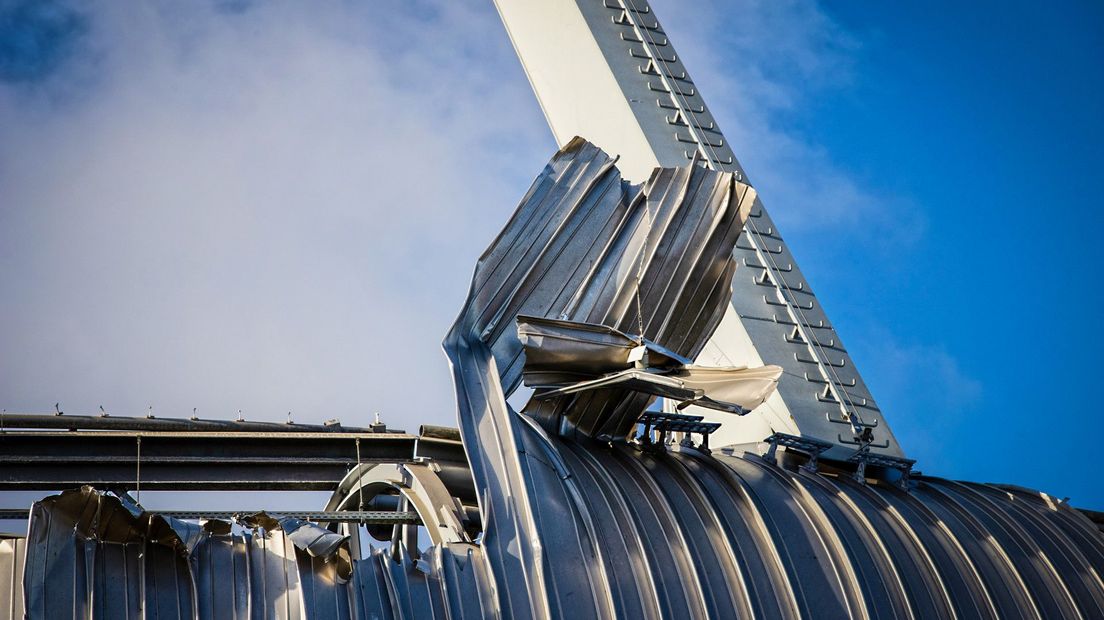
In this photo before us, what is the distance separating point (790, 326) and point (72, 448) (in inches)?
379

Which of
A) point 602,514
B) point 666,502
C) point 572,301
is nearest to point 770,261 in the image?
point 572,301

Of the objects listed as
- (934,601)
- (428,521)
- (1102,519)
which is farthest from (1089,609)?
(428,521)

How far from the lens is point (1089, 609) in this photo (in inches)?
484

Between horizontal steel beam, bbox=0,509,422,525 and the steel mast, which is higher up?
the steel mast

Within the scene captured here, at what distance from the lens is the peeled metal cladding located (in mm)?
8844

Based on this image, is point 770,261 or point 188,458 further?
point 770,261

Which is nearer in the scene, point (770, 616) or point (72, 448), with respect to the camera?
point (770, 616)

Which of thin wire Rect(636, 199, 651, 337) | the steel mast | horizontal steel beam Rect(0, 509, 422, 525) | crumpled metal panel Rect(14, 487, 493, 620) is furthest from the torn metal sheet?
the steel mast

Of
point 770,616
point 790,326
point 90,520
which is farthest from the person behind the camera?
point 790,326

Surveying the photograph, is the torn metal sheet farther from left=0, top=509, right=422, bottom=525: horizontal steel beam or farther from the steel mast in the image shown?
the steel mast

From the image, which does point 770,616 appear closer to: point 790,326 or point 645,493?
point 645,493

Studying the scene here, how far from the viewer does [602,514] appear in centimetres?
1015

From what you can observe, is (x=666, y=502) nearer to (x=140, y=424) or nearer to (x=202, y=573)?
(x=202, y=573)

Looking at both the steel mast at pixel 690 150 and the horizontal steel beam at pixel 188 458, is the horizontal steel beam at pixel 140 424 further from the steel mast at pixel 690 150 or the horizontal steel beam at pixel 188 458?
the steel mast at pixel 690 150
